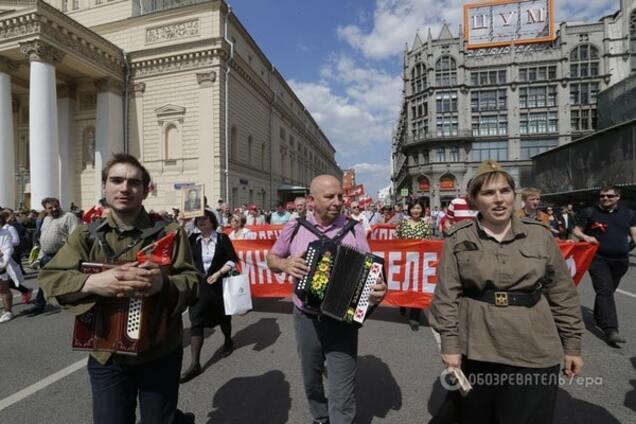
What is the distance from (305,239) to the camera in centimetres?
272

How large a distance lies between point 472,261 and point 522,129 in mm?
61433

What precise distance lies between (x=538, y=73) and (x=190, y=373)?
65.3m

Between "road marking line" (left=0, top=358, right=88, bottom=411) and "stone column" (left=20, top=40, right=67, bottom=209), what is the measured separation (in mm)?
21825

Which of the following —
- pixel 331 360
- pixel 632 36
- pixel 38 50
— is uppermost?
pixel 632 36

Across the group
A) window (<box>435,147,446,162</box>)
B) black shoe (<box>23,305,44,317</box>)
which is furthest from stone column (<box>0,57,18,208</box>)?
window (<box>435,147,446,162</box>)

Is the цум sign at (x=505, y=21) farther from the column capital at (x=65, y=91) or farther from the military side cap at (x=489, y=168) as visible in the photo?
the military side cap at (x=489, y=168)

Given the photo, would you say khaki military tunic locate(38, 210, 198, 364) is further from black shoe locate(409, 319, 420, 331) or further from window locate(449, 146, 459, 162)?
window locate(449, 146, 459, 162)

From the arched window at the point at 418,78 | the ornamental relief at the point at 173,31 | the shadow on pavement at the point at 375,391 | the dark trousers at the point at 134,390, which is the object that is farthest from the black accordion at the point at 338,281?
the arched window at the point at 418,78

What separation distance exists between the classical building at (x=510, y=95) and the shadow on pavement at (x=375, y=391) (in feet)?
173

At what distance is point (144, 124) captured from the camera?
89.2 feet

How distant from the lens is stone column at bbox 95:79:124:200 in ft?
84.7

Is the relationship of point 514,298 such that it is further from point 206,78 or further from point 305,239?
point 206,78

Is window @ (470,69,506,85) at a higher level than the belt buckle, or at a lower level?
higher

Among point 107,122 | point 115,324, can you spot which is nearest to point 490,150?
point 107,122
